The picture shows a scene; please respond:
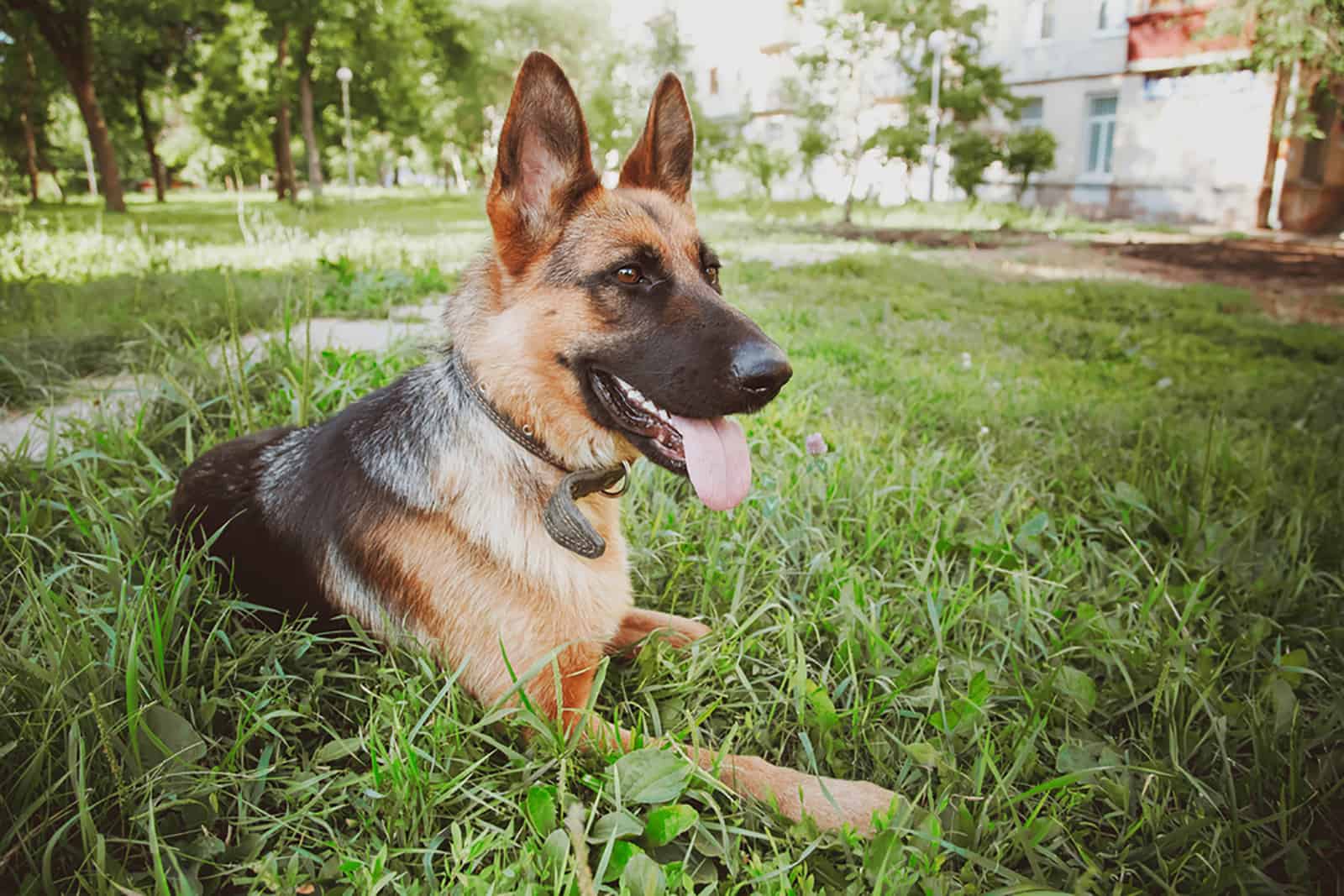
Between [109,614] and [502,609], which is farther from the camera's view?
[109,614]

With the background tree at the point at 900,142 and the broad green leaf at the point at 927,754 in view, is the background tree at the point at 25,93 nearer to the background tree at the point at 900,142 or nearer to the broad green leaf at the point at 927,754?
the background tree at the point at 900,142

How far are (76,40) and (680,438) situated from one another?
16.6 m

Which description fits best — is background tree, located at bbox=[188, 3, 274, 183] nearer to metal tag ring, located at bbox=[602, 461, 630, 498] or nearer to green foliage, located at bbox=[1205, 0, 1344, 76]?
green foliage, located at bbox=[1205, 0, 1344, 76]

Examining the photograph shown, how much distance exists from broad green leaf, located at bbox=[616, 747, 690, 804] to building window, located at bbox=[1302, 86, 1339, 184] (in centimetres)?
1426

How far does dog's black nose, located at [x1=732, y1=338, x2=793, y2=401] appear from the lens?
74.4 inches

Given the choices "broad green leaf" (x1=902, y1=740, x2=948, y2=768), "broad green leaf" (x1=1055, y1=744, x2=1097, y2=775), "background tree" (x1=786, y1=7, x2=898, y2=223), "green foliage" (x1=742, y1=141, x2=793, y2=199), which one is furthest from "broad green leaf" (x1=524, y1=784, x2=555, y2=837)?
"green foliage" (x1=742, y1=141, x2=793, y2=199)

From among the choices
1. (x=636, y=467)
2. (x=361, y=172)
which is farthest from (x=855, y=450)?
(x=361, y=172)

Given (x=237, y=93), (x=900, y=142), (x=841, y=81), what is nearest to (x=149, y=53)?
(x=237, y=93)

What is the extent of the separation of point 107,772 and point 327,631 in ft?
2.02

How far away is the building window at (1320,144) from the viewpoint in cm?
1107

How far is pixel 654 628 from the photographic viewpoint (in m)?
2.36

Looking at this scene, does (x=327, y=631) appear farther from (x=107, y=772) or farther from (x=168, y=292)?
(x=168, y=292)

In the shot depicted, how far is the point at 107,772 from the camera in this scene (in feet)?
5.07

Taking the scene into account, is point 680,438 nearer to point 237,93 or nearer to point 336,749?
point 336,749
